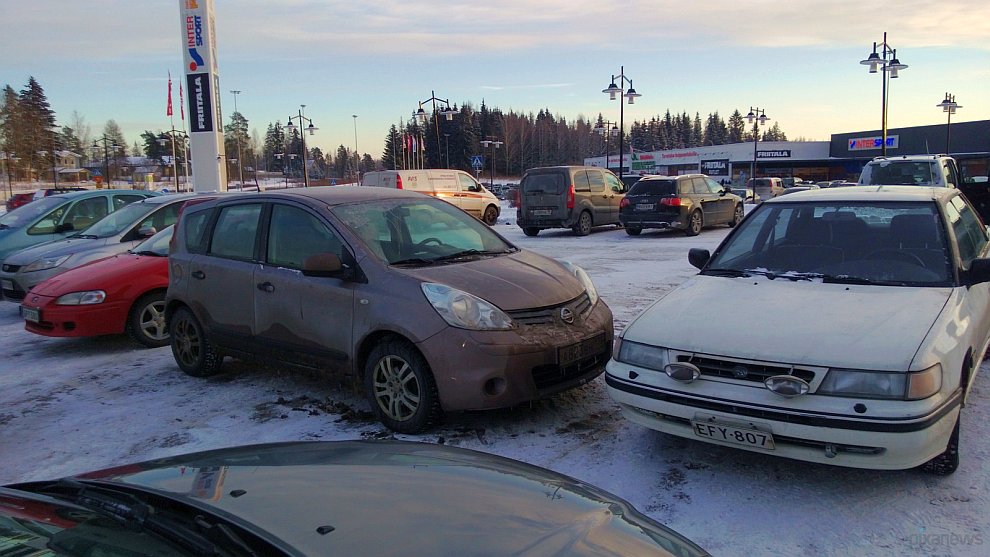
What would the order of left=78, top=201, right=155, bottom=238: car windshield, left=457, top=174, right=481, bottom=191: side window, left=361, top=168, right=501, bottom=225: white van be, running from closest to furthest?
left=78, top=201, right=155, bottom=238: car windshield → left=361, top=168, right=501, bottom=225: white van → left=457, top=174, right=481, bottom=191: side window

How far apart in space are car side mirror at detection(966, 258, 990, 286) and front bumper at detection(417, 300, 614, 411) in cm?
246

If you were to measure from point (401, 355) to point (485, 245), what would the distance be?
1.44 metres

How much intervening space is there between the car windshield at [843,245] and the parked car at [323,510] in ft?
10.1

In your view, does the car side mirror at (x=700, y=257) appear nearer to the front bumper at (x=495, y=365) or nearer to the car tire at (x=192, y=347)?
the front bumper at (x=495, y=365)

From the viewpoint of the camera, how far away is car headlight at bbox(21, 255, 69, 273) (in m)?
8.72

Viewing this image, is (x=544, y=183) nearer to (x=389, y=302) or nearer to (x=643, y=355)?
(x=389, y=302)

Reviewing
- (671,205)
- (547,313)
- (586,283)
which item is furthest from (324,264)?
(671,205)

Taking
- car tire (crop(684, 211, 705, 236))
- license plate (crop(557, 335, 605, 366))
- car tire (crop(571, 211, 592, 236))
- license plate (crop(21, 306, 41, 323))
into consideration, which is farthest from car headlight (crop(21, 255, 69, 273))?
car tire (crop(684, 211, 705, 236))

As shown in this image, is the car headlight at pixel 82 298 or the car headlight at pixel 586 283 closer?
the car headlight at pixel 586 283

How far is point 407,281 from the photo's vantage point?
14.8ft

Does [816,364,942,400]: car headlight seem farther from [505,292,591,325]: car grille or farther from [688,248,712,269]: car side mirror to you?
[688,248,712,269]: car side mirror

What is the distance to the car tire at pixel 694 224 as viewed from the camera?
57.2 ft

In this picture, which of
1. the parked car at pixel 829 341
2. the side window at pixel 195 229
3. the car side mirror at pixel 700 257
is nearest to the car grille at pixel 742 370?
the parked car at pixel 829 341

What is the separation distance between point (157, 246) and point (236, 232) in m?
2.64
